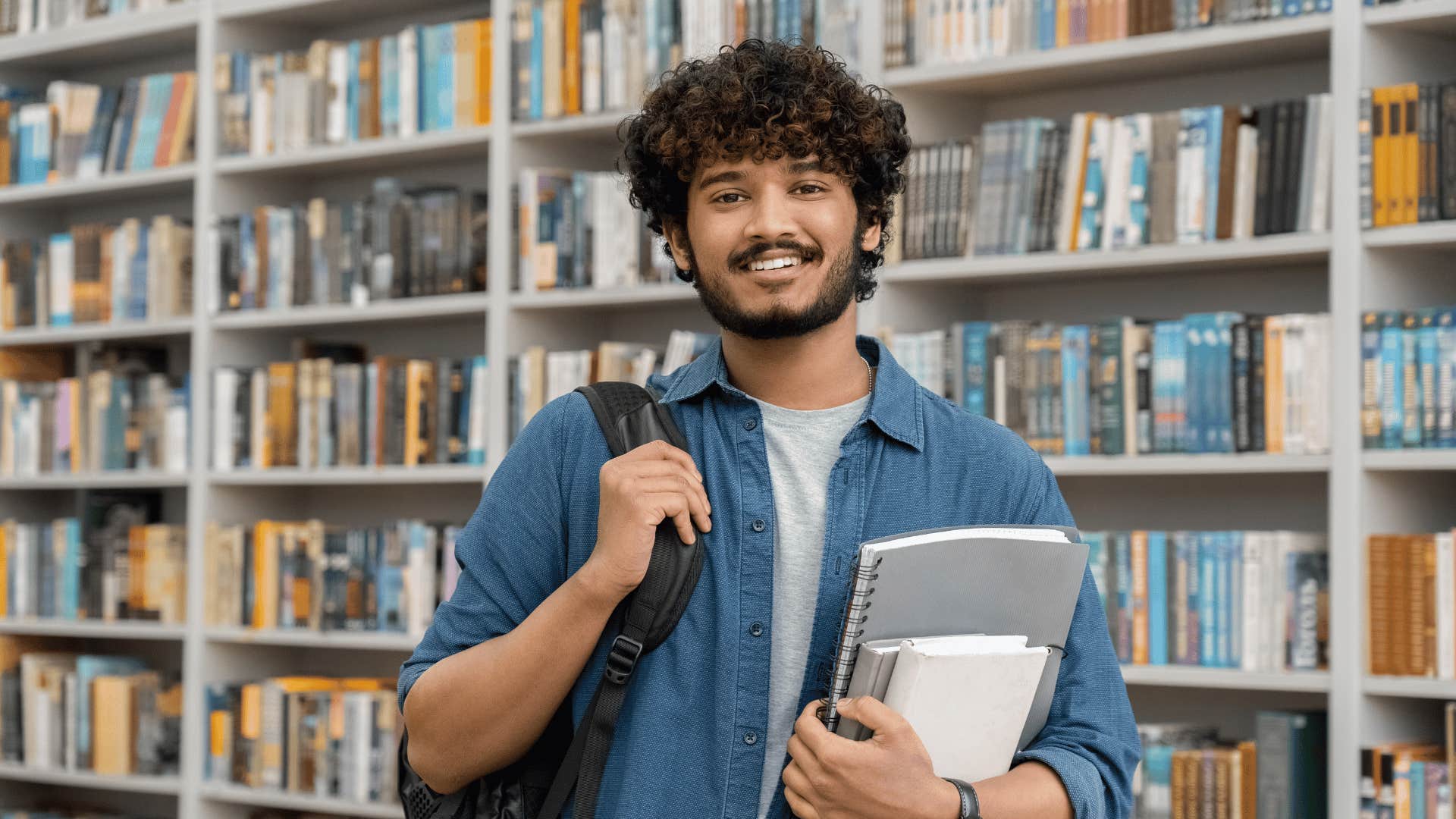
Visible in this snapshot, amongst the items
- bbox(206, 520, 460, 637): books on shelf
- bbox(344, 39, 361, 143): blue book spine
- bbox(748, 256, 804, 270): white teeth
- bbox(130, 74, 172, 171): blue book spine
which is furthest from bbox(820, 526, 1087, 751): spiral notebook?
bbox(130, 74, 172, 171): blue book spine

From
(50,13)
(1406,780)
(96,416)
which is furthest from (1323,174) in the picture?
(50,13)

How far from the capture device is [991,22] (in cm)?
296

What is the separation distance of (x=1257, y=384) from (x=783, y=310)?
5.15 ft

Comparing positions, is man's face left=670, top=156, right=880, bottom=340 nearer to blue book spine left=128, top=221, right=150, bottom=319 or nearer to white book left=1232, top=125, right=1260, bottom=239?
white book left=1232, top=125, right=1260, bottom=239

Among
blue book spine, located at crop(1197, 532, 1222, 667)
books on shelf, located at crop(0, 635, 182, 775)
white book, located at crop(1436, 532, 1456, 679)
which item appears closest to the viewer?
white book, located at crop(1436, 532, 1456, 679)

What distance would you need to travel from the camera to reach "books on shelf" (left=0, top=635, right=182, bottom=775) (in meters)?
3.96

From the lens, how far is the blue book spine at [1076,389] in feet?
9.25

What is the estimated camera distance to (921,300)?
3.11 m

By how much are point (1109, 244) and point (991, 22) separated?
0.48 metres

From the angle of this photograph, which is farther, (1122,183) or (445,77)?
(445,77)

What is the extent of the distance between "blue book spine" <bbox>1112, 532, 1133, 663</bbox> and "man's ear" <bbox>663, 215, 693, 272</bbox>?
1.54 m

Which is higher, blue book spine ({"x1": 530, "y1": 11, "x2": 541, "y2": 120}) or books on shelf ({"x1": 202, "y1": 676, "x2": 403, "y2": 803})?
blue book spine ({"x1": 530, "y1": 11, "x2": 541, "y2": 120})

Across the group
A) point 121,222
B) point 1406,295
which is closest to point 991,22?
point 1406,295

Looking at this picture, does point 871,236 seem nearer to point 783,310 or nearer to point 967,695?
point 783,310
